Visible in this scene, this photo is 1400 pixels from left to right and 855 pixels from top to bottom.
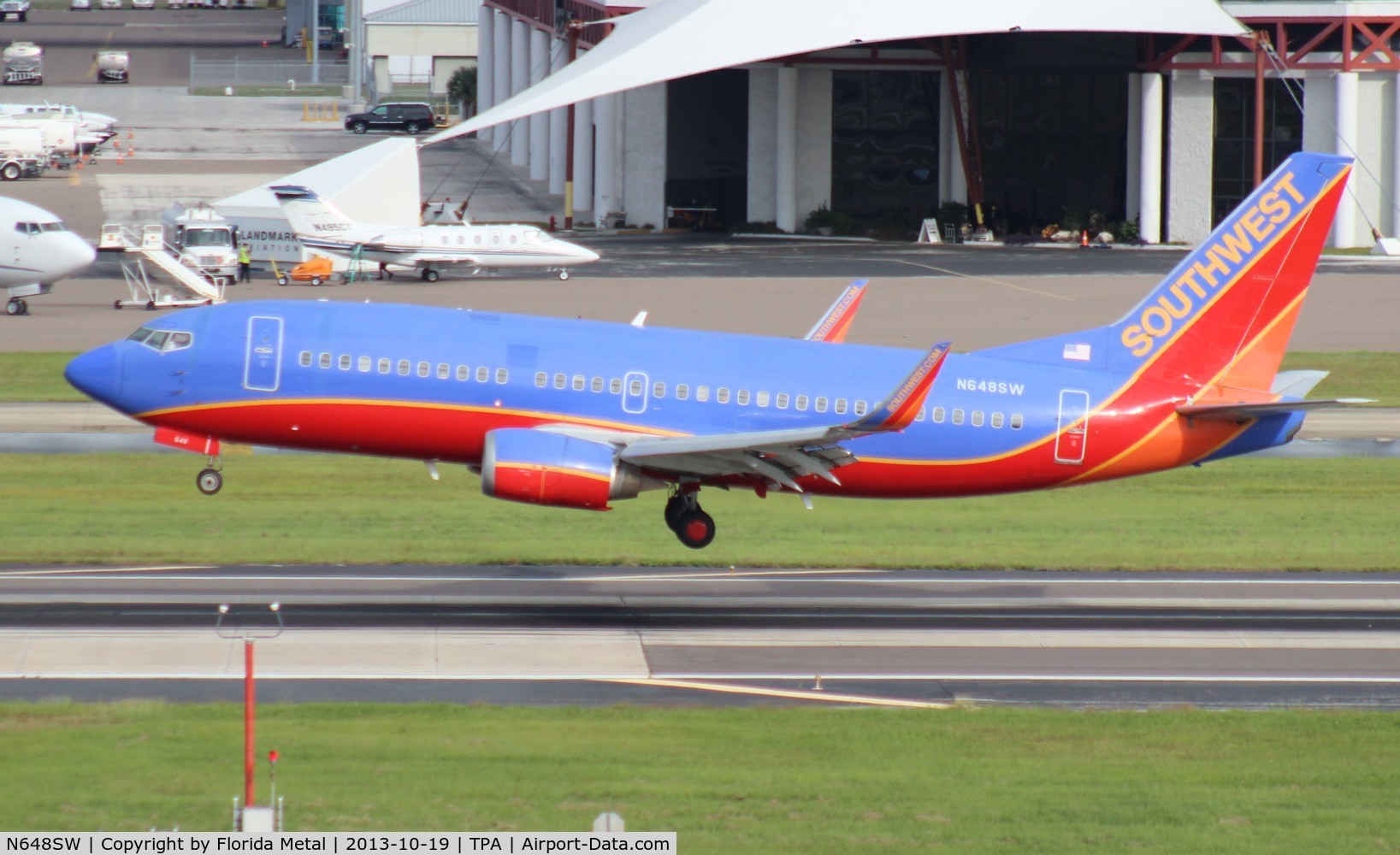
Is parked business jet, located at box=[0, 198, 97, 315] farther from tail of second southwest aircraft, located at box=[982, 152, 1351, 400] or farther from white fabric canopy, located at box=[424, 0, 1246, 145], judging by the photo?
tail of second southwest aircraft, located at box=[982, 152, 1351, 400]

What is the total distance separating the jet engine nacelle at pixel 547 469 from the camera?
102 feet

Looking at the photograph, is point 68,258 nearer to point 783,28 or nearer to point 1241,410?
point 783,28

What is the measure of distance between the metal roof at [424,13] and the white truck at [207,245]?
8920 centimetres

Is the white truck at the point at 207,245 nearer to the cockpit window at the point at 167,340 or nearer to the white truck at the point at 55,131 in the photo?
the white truck at the point at 55,131

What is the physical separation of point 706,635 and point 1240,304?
13.4 m

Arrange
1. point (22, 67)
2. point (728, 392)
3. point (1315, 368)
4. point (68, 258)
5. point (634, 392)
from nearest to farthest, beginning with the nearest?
point (634, 392)
point (728, 392)
point (1315, 368)
point (68, 258)
point (22, 67)

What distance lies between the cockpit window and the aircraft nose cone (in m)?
0.68

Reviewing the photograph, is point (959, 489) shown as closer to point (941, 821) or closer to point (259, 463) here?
point (941, 821)

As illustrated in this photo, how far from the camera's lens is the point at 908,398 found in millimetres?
29266

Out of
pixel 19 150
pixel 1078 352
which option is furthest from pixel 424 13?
pixel 1078 352

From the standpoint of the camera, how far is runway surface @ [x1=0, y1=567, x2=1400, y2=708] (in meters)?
28.8

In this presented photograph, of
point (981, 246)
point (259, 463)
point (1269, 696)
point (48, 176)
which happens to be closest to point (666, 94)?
point (981, 246)

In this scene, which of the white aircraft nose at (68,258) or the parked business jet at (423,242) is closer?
the white aircraft nose at (68,258)

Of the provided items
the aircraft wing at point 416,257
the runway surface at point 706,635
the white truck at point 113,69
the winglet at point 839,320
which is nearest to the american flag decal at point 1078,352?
the winglet at point 839,320
